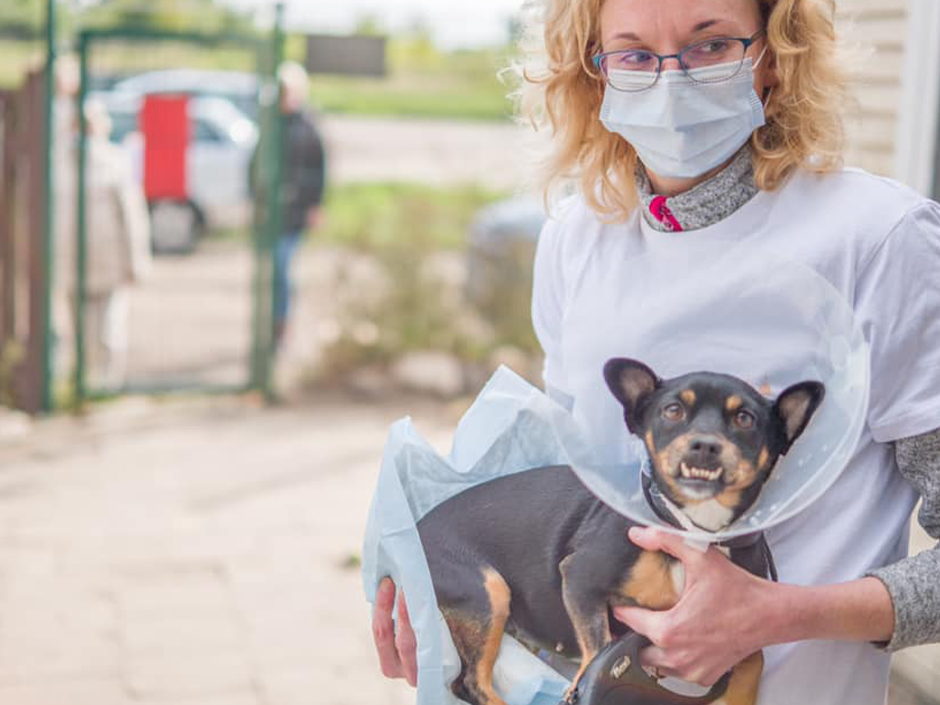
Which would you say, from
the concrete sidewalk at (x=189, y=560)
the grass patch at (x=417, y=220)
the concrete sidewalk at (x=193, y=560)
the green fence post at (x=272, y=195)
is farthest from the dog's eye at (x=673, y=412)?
the grass patch at (x=417, y=220)

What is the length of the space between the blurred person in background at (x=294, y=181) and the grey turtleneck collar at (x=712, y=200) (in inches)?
270

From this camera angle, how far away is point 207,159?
8680mm

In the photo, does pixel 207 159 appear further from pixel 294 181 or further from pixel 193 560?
pixel 193 560

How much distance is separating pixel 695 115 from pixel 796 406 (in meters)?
0.48

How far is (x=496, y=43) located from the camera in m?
11.6

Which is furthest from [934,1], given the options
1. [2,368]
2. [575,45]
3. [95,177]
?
[2,368]

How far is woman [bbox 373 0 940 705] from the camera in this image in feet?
4.55

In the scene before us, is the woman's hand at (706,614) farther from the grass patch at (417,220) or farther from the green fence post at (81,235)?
the grass patch at (417,220)

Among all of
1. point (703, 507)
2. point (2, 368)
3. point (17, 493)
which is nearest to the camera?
point (703, 507)

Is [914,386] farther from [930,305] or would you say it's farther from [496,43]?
[496,43]

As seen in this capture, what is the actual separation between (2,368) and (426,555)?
6.80m

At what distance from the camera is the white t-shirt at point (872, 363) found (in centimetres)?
144

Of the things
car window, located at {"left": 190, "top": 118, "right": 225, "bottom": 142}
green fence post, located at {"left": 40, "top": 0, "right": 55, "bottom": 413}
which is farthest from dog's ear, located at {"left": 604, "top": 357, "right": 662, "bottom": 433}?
car window, located at {"left": 190, "top": 118, "right": 225, "bottom": 142}

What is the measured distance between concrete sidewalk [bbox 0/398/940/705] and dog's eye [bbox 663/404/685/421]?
253 centimetres
